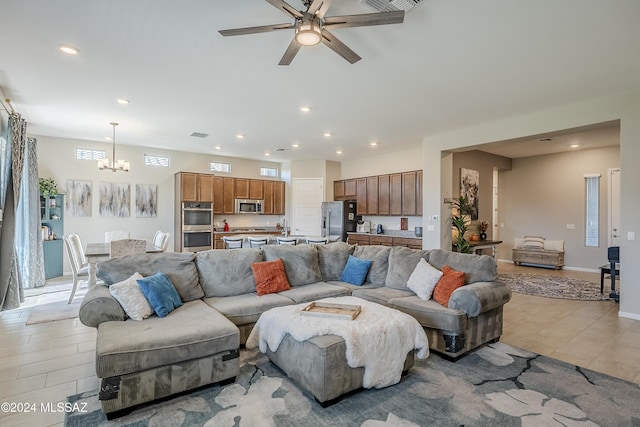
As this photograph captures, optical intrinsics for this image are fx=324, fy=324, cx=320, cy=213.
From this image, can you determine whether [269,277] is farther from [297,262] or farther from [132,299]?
[132,299]

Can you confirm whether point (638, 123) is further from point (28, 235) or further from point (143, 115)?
point (28, 235)

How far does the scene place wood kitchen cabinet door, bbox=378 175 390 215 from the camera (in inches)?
322

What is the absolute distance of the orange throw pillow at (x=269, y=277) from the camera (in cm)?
371

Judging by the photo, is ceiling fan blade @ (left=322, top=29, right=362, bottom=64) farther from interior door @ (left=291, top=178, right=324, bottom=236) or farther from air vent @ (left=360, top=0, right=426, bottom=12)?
interior door @ (left=291, top=178, right=324, bottom=236)

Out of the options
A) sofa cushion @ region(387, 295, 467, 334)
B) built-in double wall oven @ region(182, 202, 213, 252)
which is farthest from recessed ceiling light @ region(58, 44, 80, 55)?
built-in double wall oven @ region(182, 202, 213, 252)

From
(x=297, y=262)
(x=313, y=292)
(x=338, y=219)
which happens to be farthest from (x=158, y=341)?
(x=338, y=219)

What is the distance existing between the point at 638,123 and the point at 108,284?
649cm

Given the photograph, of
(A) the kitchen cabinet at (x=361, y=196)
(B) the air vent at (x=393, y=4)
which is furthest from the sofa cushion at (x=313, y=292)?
(A) the kitchen cabinet at (x=361, y=196)

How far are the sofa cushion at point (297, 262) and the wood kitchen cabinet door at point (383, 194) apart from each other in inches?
169

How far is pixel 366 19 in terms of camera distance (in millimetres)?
2215

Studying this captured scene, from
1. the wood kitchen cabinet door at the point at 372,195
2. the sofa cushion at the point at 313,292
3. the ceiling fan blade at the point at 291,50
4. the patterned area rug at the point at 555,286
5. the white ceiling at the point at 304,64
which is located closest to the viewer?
the ceiling fan blade at the point at 291,50

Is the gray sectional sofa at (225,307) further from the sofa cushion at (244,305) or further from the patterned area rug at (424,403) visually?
the patterned area rug at (424,403)

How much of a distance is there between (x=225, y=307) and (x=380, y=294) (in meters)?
1.71

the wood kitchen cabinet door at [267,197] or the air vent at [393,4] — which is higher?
the air vent at [393,4]
